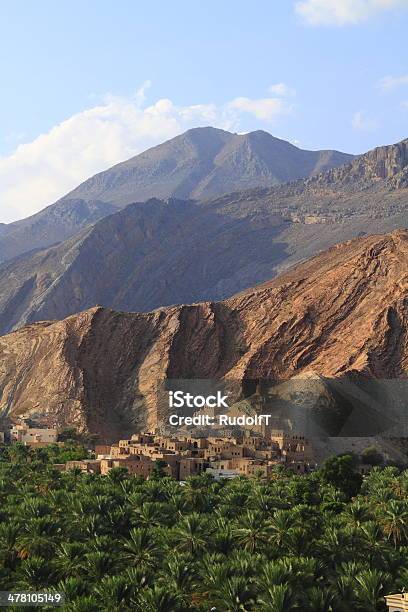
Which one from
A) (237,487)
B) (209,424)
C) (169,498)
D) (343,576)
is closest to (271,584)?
(343,576)

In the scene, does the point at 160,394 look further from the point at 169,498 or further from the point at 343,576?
the point at 343,576

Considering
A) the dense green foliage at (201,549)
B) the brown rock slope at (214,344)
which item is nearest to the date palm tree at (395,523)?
the dense green foliage at (201,549)

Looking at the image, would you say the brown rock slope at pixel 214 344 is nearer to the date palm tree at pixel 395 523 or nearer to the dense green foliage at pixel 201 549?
the dense green foliage at pixel 201 549

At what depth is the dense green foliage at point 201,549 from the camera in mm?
38719

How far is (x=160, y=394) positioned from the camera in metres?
149

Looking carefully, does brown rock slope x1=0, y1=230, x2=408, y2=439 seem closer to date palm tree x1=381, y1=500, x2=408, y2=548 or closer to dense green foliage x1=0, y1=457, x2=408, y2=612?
dense green foliage x1=0, y1=457, x2=408, y2=612

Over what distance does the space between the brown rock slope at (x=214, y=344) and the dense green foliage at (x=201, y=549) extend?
79.9m

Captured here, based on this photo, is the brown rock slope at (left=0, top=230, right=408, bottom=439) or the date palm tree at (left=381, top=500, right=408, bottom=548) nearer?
the date palm tree at (left=381, top=500, right=408, bottom=548)

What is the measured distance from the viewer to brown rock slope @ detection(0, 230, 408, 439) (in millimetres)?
145750

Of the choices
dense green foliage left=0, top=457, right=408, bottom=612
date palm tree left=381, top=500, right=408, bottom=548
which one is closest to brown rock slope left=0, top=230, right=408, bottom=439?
dense green foliage left=0, top=457, right=408, bottom=612

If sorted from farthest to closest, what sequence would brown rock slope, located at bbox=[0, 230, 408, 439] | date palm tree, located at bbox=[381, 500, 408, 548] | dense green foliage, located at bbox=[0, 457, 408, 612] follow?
brown rock slope, located at bbox=[0, 230, 408, 439] → date palm tree, located at bbox=[381, 500, 408, 548] → dense green foliage, located at bbox=[0, 457, 408, 612]

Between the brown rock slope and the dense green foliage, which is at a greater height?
the brown rock slope

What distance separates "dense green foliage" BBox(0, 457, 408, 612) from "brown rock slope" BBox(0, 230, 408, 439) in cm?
7993

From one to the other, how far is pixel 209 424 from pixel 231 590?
8971 cm
